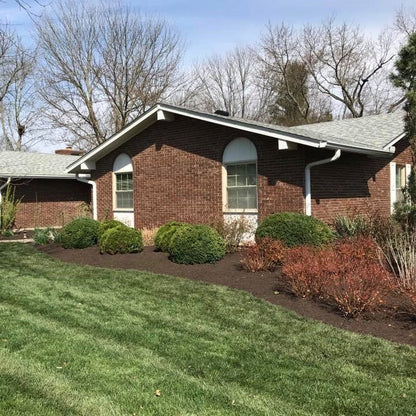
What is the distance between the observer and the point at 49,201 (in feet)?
70.3

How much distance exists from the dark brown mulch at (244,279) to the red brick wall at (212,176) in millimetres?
2141

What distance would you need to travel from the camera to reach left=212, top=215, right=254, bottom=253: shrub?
445 inches

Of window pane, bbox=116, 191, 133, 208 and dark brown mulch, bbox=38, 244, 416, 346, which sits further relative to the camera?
window pane, bbox=116, 191, 133, 208

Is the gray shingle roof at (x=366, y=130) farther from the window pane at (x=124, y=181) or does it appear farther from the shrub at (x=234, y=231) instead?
the window pane at (x=124, y=181)

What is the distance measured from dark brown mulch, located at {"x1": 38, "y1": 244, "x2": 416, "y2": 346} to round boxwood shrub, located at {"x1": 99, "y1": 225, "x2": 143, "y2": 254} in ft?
0.67

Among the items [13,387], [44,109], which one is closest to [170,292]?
[13,387]

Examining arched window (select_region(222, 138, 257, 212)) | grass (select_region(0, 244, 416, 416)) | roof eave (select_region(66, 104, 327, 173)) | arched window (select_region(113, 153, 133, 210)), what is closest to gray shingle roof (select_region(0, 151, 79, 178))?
roof eave (select_region(66, 104, 327, 173))

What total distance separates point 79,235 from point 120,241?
80.7 inches

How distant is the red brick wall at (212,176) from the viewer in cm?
1147

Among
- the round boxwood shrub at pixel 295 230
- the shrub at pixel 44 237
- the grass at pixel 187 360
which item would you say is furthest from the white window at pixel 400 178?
the shrub at pixel 44 237

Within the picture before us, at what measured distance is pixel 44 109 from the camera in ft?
104

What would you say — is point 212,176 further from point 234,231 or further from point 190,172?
point 234,231

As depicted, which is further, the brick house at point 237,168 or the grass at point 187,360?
the brick house at point 237,168

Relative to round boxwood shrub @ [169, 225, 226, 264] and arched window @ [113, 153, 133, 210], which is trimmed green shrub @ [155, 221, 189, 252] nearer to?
round boxwood shrub @ [169, 225, 226, 264]
